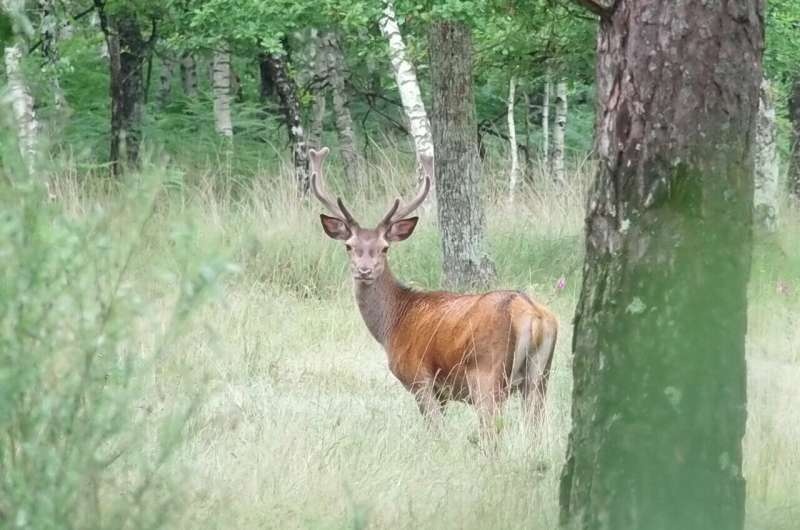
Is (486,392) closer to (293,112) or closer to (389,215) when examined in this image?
(389,215)

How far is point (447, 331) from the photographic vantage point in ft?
29.3

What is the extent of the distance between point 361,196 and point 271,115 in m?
9.42

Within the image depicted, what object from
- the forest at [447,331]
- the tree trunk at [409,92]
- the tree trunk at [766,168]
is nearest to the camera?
the forest at [447,331]

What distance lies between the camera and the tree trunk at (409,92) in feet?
53.2

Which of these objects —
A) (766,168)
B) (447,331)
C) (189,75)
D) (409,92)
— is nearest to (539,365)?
(447,331)

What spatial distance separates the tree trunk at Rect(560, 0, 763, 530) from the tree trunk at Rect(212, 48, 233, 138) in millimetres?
17272

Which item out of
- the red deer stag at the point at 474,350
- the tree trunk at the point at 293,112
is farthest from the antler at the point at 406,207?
the tree trunk at the point at 293,112

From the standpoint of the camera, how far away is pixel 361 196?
16.5 meters

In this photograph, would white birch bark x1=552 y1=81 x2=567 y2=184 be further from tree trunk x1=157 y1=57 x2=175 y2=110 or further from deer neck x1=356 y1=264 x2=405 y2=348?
deer neck x1=356 y1=264 x2=405 y2=348

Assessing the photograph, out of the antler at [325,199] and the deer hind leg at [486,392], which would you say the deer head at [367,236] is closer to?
the antler at [325,199]

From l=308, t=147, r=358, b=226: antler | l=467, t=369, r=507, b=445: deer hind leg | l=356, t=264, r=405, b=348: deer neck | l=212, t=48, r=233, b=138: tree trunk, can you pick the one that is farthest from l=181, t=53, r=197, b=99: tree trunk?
l=467, t=369, r=507, b=445: deer hind leg

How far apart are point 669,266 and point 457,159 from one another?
27.1ft

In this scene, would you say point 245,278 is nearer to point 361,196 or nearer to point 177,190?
point 361,196

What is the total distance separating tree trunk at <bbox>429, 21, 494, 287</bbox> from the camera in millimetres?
13148
